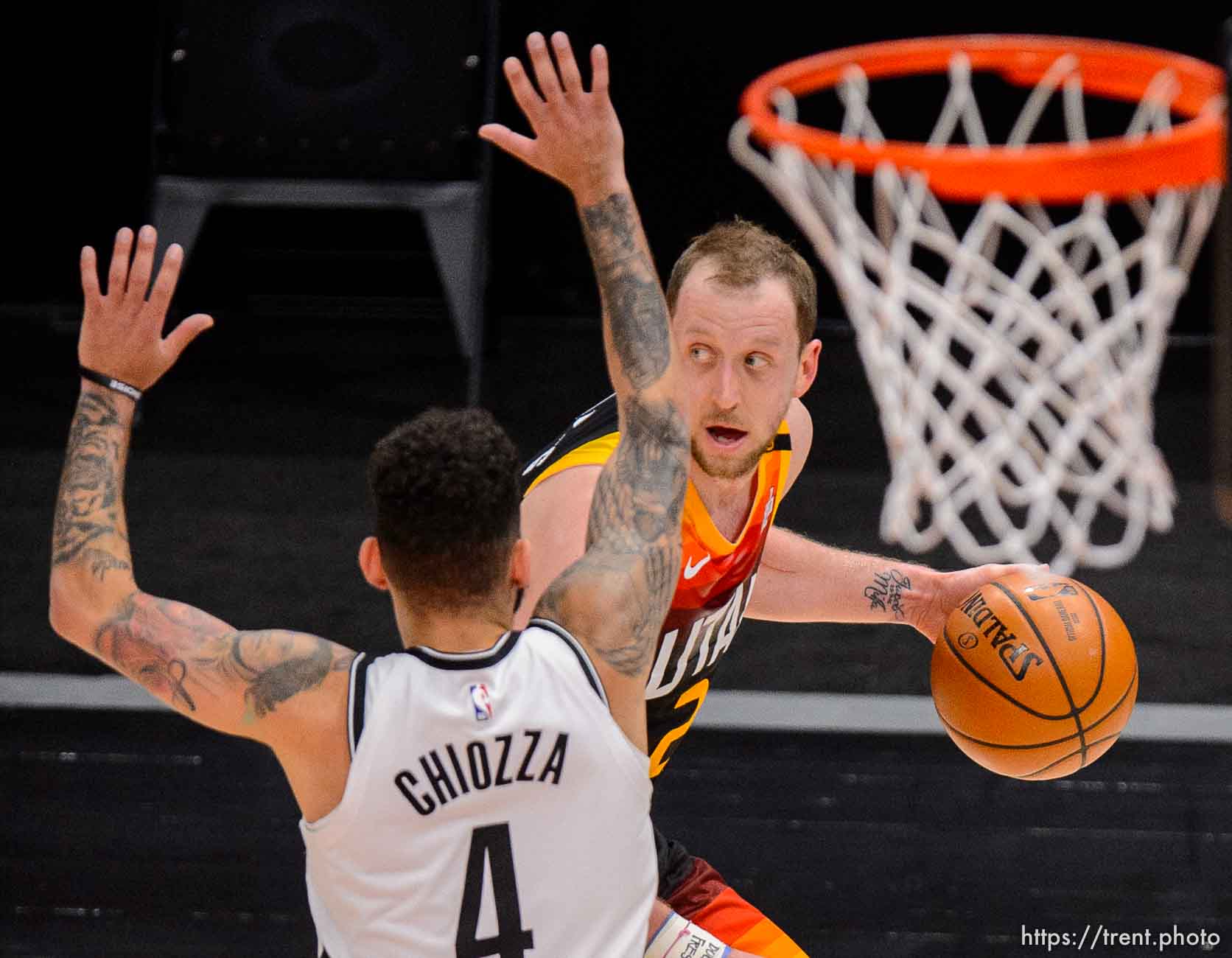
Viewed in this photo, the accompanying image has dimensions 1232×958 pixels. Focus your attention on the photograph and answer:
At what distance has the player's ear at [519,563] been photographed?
181 cm

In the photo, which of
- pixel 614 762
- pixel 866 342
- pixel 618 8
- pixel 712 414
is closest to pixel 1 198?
pixel 618 8

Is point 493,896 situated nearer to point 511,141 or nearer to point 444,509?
point 444,509

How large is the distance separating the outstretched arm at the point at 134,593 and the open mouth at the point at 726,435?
2.97ft

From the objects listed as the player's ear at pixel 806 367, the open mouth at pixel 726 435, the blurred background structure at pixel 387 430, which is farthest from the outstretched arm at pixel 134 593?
the blurred background structure at pixel 387 430

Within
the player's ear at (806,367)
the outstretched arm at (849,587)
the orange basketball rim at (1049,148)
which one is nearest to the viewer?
the player's ear at (806,367)

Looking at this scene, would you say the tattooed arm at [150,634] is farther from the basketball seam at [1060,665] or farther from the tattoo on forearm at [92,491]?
the basketball seam at [1060,665]

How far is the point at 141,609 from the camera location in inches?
71.2

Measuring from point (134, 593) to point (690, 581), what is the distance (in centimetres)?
95

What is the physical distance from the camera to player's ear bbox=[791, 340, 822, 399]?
8.55 ft

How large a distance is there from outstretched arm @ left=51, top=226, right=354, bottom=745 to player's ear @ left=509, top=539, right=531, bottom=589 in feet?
0.68

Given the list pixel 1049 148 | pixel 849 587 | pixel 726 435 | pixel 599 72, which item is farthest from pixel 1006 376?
pixel 599 72

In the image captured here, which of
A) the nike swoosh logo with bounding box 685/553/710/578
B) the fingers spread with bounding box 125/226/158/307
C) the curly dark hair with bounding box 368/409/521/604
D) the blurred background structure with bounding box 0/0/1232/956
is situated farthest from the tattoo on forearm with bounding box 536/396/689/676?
the blurred background structure with bounding box 0/0/1232/956

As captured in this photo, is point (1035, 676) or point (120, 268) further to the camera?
point (1035, 676)

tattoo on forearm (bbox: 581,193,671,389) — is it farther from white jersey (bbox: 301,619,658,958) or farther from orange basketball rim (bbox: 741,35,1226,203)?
orange basketball rim (bbox: 741,35,1226,203)
